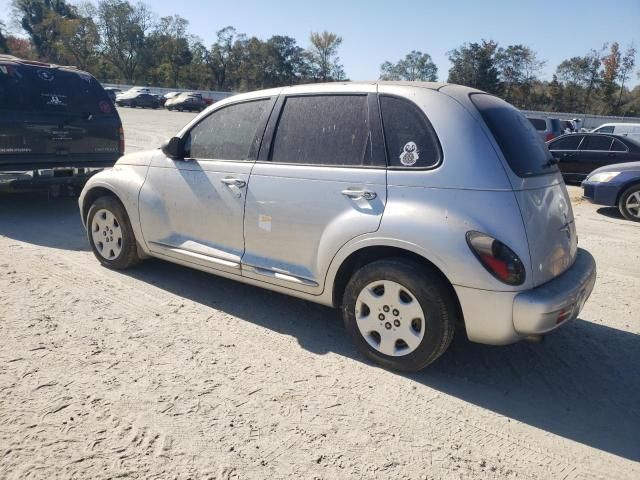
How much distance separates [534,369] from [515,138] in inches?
62.4

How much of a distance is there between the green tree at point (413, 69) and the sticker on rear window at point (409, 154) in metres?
75.8

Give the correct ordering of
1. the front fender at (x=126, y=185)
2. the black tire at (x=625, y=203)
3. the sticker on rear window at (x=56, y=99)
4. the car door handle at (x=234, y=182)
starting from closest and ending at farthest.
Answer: the car door handle at (x=234, y=182) < the front fender at (x=126, y=185) < the sticker on rear window at (x=56, y=99) < the black tire at (x=625, y=203)

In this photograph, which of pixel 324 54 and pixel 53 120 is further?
pixel 324 54

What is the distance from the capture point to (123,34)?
82688 mm

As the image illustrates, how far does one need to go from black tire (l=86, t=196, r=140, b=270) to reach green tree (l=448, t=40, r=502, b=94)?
5246cm

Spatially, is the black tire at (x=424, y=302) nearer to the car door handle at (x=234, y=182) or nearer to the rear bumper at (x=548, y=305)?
the rear bumper at (x=548, y=305)

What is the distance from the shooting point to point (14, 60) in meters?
7.21

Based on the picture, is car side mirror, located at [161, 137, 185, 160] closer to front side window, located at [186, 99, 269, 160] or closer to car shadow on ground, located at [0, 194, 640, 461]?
front side window, located at [186, 99, 269, 160]

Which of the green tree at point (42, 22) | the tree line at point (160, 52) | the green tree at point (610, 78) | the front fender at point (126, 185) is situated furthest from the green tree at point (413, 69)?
the front fender at point (126, 185)

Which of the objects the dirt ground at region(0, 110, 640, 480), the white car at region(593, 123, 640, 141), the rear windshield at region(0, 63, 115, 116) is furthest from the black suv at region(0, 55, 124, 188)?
the white car at region(593, 123, 640, 141)

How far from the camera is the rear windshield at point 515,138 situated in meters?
3.21

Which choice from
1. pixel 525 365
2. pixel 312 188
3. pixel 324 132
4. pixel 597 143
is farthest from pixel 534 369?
pixel 597 143

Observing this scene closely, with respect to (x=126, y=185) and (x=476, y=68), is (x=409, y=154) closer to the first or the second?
(x=126, y=185)

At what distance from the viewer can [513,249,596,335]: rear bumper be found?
2934mm
